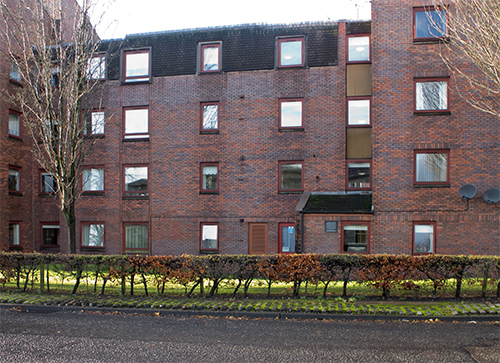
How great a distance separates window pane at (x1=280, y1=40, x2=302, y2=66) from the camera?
714 inches

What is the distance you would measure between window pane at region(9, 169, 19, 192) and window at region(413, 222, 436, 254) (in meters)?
18.3

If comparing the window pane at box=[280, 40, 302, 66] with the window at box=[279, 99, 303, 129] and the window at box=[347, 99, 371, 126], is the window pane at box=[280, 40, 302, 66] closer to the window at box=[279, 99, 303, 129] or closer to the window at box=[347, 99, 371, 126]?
the window at box=[279, 99, 303, 129]

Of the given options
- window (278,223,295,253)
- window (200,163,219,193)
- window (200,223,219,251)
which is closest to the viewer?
window (278,223,295,253)

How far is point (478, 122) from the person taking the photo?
15195 mm

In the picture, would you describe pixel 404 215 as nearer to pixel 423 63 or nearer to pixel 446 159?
pixel 446 159

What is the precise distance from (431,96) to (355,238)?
6248 mm

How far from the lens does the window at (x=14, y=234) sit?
760 inches

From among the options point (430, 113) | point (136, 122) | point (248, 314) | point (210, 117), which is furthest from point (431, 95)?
point (136, 122)

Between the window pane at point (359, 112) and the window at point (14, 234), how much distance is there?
649 inches

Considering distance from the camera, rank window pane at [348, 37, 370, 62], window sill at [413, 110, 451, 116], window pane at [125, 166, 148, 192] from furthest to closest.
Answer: window pane at [125, 166, 148, 192] → window pane at [348, 37, 370, 62] → window sill at [413, 110, 451, 116]

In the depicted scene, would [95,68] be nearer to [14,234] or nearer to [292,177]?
[292,177]

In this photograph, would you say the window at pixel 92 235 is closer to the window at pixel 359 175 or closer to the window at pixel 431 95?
the window at pixel 359 175

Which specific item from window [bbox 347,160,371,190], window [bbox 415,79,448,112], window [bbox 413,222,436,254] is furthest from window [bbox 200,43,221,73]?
window [bbox 413,222,436,254]

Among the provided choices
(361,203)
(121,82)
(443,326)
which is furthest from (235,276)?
(121,82)
